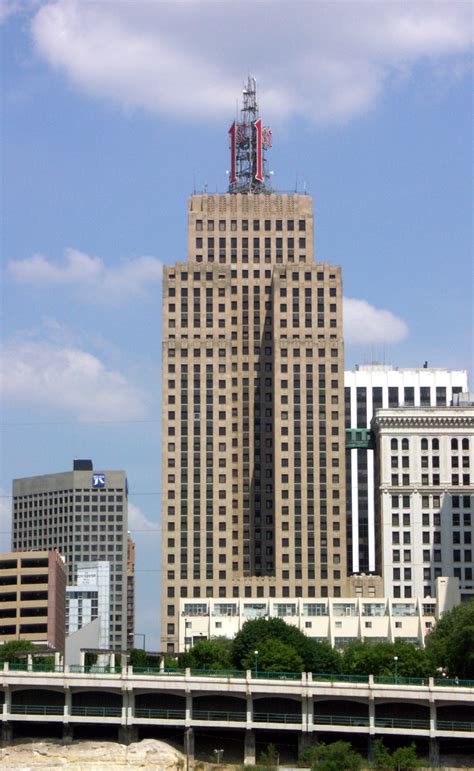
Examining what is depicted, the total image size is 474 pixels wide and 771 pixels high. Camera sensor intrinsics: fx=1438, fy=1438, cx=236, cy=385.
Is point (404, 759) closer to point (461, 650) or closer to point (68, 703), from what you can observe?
point (461, 650)

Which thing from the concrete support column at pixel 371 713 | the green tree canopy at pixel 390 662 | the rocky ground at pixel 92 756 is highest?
the green tree canopy at pixel 390 662

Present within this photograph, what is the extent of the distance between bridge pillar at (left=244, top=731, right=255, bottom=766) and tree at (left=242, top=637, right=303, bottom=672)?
759 inches

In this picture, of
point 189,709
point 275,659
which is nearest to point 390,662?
point 275,659

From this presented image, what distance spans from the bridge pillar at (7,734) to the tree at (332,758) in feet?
116

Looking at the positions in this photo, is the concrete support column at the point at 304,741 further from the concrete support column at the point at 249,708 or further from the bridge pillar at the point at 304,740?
the concrete support column at the point at 249,708

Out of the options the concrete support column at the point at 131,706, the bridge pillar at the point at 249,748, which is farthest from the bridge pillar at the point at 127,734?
the bridge pillar at the point at 249,748

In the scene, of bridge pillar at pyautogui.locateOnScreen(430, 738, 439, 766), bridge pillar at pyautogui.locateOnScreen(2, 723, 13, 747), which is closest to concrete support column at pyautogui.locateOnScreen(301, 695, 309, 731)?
bridge pillar at pyautogui.locateOnScreen(430, 738, 439, 766)

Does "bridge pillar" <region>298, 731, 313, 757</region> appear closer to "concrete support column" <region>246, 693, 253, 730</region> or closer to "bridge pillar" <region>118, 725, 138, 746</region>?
"concrete support column" <region>246, 693, 253, 730</region>

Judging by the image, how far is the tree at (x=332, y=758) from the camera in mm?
158375

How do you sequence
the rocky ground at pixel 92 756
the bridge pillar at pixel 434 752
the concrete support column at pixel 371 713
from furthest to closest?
the concrete support column at pixel 371 713, the bridge pillar at pixel 434 752, the rocky ground at pixel 92 756

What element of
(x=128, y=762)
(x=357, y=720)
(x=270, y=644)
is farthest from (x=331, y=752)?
(x=270, y=644)

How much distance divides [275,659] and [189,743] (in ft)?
83.5

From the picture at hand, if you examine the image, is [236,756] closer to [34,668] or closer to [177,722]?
[177,722]

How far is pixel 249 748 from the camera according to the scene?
170 m
